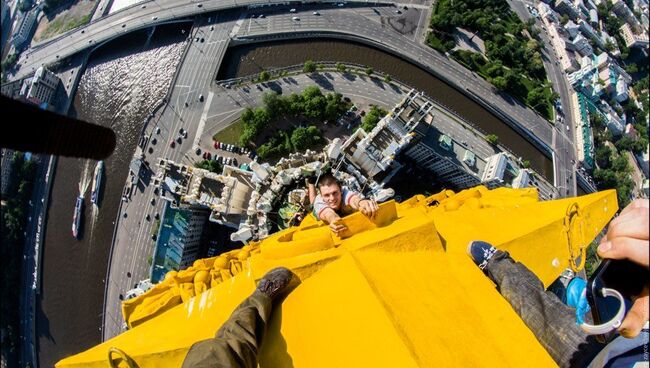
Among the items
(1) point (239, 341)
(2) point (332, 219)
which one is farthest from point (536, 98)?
(1) point (239, 341)

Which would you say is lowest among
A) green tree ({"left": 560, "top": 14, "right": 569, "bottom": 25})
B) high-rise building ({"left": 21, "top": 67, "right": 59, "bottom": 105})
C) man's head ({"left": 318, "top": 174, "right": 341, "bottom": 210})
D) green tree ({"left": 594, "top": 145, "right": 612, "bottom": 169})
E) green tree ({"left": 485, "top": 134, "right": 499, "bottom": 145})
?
man's head ({"left": 318, "top": 174, "right": 341, "bottom": 210})

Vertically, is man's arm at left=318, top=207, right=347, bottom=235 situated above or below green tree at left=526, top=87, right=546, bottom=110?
below

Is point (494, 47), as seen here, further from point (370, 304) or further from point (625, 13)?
point (370, 304)

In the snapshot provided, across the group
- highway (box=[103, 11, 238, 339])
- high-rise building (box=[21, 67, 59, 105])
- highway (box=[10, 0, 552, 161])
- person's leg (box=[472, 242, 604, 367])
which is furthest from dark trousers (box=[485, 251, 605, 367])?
high-rise building (box=[21, 67, 59, 105])

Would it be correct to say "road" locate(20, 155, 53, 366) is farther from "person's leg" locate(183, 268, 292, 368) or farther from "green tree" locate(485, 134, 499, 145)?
"green tree" locate(485, 134, 499, 145)

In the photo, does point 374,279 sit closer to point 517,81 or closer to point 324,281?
point 324,281
